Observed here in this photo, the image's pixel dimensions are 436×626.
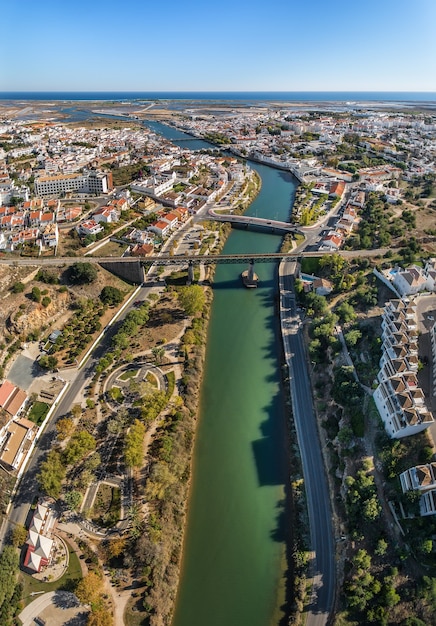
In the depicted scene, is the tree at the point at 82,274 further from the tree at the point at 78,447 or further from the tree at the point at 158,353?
the tree at the point at 78,447

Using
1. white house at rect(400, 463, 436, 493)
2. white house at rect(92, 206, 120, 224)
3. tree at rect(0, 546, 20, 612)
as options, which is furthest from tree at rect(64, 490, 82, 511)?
white house at rect(92, 206, 120, 224)

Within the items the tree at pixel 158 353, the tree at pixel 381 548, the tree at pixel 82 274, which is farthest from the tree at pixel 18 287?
the tree at pixel 381 548

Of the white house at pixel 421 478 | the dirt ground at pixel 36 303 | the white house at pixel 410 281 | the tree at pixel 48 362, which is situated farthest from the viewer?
the dirt ground at pixel 36 303

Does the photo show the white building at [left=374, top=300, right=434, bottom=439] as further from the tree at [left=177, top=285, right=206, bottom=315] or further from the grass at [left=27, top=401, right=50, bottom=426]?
the grass at [left=27, top=401, right=50, bottom=426]

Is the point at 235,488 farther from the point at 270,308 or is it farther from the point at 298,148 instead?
the point at 298,148

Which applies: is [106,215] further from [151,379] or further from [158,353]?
[151,379]

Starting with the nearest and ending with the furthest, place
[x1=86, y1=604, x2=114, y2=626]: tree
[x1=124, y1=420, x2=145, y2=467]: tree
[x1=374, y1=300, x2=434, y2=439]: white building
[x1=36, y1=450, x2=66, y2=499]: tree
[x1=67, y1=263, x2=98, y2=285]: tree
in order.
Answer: [x1=86, y1=604, x2=114, y2=626]: tree
[x1=36, y1=450, x2=66, y2=499]: tree
[x1=374, y1=300, x2=434, y2=439]: white building
[x1=124, y1=420, x2=145, y2=467]: tree
[x1=67, y1=263, x2=98, y2=285]: tree
